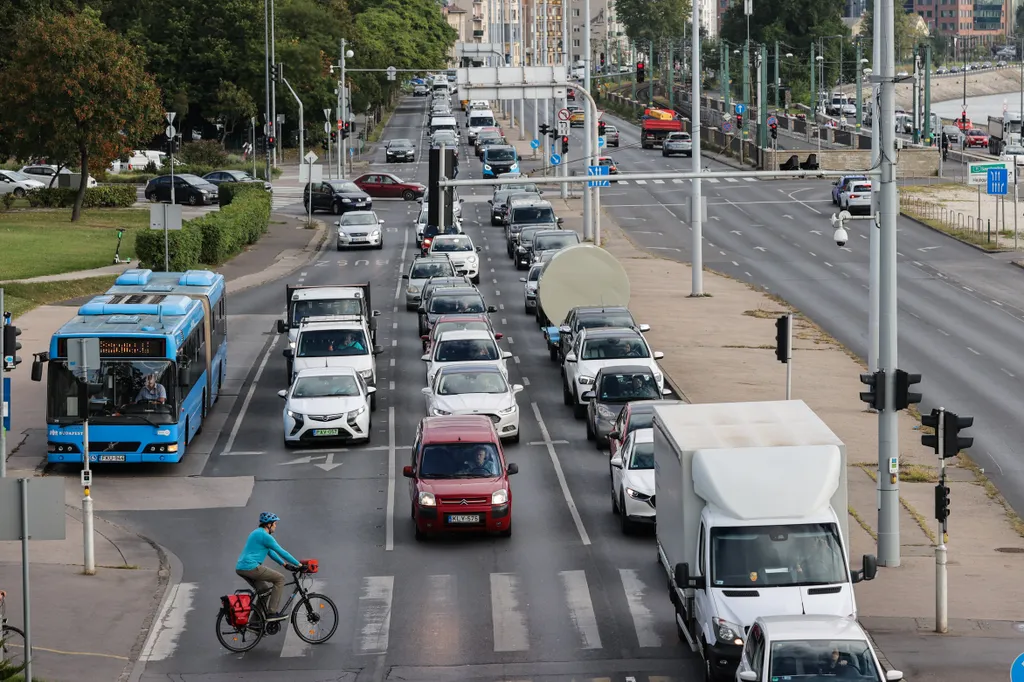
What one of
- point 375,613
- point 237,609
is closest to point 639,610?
point 375,613

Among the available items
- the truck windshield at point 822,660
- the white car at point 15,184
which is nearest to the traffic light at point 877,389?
the truck windshield at point 822,660

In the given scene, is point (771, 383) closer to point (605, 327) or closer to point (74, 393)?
point (605, 327)

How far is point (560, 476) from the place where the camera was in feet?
93.9

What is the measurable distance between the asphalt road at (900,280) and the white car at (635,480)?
16.7 feet

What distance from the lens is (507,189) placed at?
238 feet

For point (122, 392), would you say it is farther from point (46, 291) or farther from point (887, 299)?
point (46, 291)

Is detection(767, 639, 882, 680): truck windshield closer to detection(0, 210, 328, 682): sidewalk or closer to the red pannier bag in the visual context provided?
the red pannier bag

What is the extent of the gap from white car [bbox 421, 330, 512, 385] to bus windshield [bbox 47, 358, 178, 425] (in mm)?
7528

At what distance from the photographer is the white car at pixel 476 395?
100ft

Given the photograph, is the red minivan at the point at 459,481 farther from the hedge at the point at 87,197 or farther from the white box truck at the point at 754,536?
the hedge at the point at 87,197

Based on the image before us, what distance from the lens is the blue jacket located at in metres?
18.6

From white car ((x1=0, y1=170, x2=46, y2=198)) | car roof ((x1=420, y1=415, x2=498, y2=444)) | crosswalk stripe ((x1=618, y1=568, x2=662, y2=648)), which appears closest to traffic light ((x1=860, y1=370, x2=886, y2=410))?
crosswalk stripe ((x1=618, y1=568, x2=662, y2=648))

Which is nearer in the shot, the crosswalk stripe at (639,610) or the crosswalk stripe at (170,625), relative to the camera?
the crosswalk stripe at (170,625)

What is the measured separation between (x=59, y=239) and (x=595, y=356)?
31.7 m
